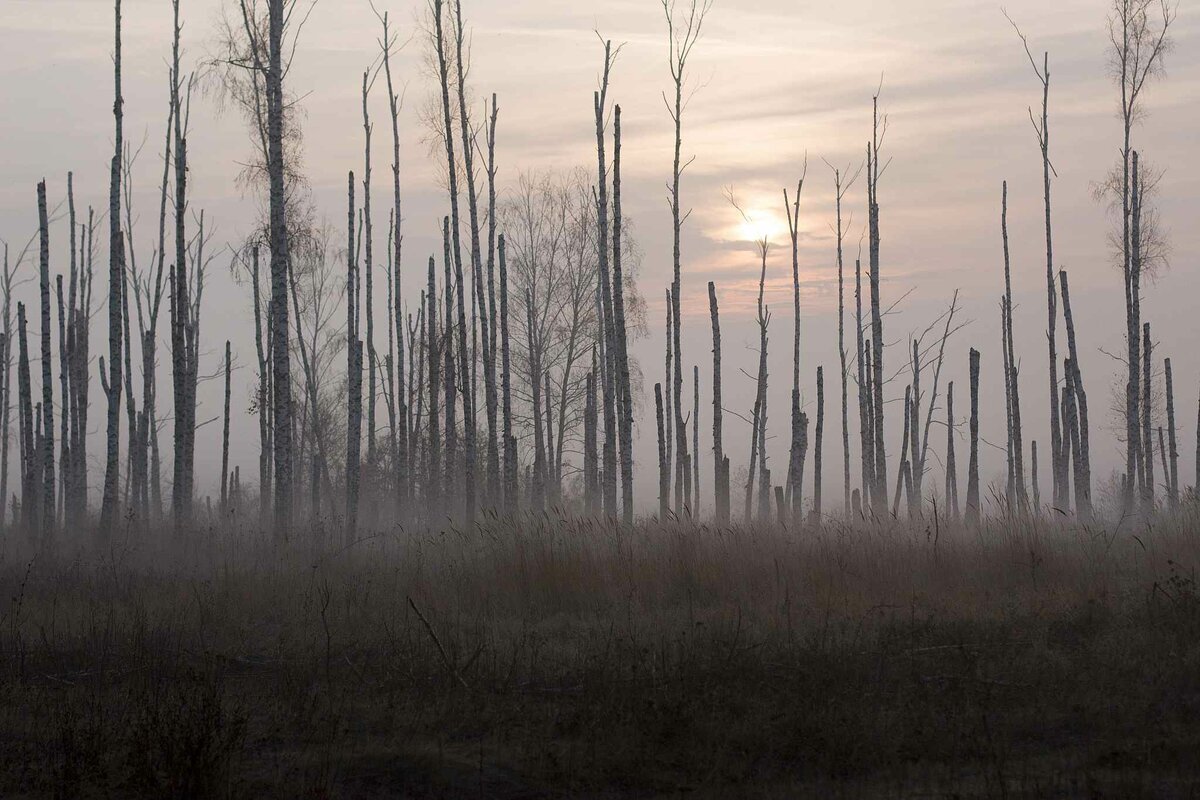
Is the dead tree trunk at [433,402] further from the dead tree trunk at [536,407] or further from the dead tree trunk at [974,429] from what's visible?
the dead tree trunk at [974,429]

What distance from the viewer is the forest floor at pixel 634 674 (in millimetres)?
5867

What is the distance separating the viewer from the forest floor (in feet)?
19.2

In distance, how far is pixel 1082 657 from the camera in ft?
25.8

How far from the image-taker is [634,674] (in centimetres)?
727

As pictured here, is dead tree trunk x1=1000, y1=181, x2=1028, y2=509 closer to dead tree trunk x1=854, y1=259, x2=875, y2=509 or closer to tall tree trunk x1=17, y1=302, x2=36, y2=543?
dead tree trunk x1=854, y1=259, x2=875, y2=509

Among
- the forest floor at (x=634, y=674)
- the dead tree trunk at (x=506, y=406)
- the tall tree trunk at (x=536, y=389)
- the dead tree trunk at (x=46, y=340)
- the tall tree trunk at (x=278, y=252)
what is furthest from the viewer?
the tall tree trunk at (x=536, y=389)

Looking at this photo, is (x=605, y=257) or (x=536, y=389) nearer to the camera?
(x=605, y=257)

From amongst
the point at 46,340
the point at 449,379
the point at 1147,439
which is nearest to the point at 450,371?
the point at 449,379

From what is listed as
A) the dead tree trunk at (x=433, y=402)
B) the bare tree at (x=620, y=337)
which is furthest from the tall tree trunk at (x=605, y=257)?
the dead tree trunk at (x=433, y=402)

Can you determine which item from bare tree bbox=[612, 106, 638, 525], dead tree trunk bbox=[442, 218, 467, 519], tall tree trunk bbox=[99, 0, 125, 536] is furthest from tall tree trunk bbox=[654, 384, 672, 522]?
tall tree trunk bbox=[99, 0, 125, 536]

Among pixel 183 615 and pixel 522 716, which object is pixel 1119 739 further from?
pixel 183 615

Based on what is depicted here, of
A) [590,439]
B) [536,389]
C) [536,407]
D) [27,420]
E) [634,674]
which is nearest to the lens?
[634,674]

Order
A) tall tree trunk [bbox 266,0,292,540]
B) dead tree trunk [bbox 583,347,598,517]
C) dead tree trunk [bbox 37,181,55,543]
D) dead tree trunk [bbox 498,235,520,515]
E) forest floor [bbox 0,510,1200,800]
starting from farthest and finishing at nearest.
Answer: dead tree trunk [bbox 583,347,598,517]
dead tree trunk [bbox 498,235,520,515]
dead tree trunk [bbox 37,181,55,543]
tall tree trunk [bbox 266,0,292,540]
forest floor [bbox 0,510,1200,800]

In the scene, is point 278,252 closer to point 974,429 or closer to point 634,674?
point 634,674
